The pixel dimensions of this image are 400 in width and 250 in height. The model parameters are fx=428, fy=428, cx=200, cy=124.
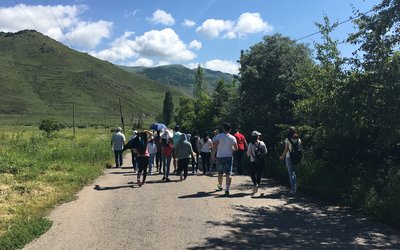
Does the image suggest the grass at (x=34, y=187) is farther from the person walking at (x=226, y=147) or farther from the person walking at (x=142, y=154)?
the person walking at (x=226, y=147)

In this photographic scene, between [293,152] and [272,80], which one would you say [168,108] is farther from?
[293,152]

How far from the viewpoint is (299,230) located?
311 inches

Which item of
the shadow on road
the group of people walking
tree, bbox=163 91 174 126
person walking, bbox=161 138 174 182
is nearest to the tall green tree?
the group of people walking

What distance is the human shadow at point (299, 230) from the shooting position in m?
6.94

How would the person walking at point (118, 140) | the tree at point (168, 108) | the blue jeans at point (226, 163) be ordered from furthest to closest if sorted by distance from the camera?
the tree at point (168, 108) → the person walking at point (118, 140) → the blue jeans at point (226, 163)

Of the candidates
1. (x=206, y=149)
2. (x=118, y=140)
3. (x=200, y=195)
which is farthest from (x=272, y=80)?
(x=200, y=195)

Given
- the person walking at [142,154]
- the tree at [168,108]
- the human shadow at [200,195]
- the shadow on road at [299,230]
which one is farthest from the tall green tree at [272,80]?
the tree at [168,108]

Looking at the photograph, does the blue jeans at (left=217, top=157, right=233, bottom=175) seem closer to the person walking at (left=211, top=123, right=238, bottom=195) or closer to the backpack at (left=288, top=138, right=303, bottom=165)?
the person walking at (left=211, top=123, right=238, bottom=195)

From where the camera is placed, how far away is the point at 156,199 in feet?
35.7

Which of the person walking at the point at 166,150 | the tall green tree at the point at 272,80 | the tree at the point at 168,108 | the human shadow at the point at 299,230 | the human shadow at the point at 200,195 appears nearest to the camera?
the human shadow at the point at 299,230

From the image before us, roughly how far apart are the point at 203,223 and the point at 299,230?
1798 mm

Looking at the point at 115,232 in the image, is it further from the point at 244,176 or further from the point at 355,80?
the point at 244,176

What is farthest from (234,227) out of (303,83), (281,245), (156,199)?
(303,83)

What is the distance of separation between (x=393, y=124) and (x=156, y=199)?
600 cm
